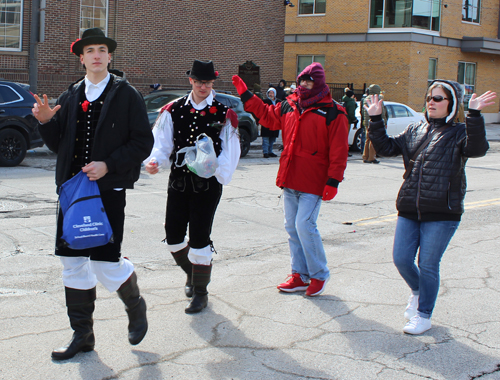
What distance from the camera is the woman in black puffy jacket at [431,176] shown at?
13.6ft

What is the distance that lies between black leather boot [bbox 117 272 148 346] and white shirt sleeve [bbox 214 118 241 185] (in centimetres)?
106

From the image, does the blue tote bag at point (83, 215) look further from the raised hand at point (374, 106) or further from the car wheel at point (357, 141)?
the car wheel at point (357, 141)

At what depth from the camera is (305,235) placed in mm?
4945

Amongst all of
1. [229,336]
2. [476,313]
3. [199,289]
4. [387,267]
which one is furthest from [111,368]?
[387,267]

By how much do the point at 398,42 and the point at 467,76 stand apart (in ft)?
18.9

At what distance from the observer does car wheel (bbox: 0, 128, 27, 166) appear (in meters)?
12.2

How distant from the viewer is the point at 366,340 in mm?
4203

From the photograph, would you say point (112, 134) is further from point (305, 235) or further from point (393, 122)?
point (393, 122)

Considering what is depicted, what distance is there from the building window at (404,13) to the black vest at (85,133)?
28019mm

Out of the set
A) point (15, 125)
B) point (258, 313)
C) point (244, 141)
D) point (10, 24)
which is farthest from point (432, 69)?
point (258, 313)

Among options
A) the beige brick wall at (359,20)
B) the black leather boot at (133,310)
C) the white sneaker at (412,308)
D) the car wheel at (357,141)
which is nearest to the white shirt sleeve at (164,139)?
the black leather boot at (133,310)

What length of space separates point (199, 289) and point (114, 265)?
1041 millimetres

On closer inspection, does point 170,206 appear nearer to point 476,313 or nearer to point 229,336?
point 229,336

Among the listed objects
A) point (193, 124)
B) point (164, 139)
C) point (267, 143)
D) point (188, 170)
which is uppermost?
point (193, 124)
